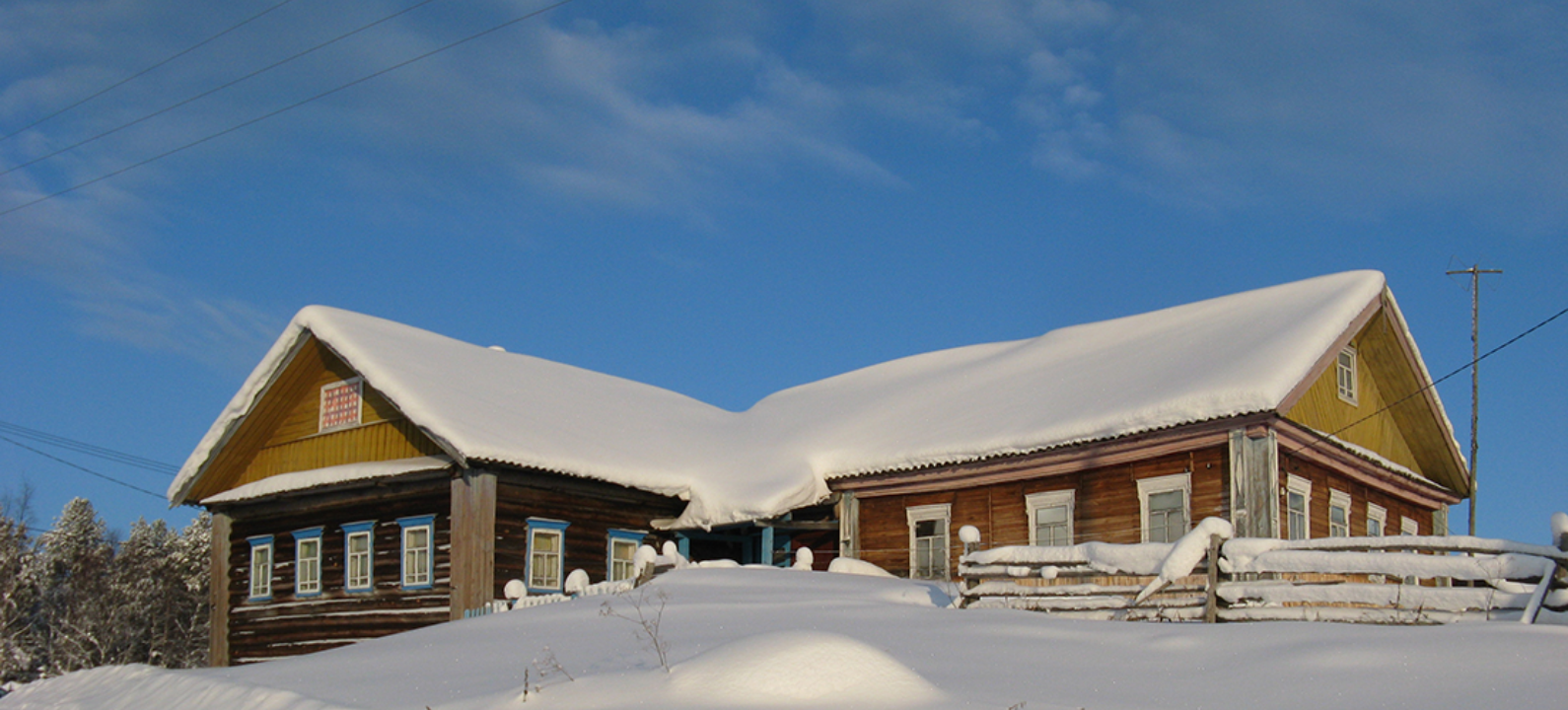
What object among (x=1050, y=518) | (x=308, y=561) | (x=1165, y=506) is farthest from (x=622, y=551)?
(x=1165, y=506)

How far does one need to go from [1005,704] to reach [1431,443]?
19150 mm

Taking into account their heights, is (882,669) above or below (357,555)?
above

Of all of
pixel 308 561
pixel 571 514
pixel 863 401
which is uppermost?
pixel 863 401

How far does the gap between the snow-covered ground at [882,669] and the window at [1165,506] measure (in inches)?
251

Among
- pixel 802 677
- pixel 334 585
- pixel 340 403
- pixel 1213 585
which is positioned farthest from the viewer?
pixel 340 403

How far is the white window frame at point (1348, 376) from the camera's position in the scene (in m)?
21.6

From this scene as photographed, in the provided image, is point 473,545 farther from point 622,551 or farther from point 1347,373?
point 1347,373

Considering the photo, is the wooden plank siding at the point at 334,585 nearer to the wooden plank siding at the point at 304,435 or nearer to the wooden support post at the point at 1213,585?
the wooden plank siding at the point at 304,435

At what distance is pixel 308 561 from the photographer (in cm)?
2459

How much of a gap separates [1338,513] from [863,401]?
9749mm

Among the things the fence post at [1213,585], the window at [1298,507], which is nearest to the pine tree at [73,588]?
the window at [1298,507]

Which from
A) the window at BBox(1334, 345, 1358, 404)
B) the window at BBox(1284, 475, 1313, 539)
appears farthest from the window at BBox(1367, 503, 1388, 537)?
the window at BBox(1284, 475, 1313, 539)

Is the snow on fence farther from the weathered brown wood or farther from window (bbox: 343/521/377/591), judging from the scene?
window (bbox: 343/521/377/591)

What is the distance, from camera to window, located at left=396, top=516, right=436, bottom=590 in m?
22.2
